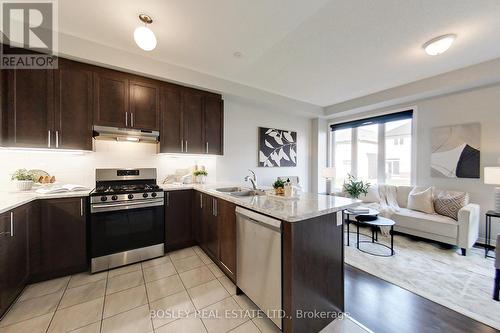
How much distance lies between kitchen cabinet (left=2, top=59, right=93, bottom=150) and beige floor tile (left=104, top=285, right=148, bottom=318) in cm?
183

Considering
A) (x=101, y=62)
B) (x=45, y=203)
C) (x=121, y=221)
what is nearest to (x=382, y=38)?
(x=101, y=62)

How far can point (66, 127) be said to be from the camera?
2389mm

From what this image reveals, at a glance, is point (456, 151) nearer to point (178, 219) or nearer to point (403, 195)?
point (403, 195)

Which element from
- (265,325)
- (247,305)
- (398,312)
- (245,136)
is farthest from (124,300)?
(245,136)

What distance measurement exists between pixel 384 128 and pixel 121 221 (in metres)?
5.54

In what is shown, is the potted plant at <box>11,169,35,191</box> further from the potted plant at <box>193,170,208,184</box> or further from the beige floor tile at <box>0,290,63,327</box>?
the potted plant at <box>193,170,208,184</box>

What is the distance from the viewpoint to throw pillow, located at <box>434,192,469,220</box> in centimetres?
312

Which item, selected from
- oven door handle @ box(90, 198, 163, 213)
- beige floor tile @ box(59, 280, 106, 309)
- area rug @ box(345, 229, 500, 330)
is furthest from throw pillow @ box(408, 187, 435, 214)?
beige floor tile @ box(59, 280, 106, 309)

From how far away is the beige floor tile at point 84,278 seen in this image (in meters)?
2.12

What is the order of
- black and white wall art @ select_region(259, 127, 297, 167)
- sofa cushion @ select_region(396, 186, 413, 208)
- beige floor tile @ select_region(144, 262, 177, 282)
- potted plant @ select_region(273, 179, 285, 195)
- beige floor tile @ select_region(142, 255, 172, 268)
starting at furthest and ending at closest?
black and white wall art @ select_region(259, 127, 297, 167) < sofa cushion @ select_region(396, 186, 413, 208) < beige floor tile @ select_region(142, 255, 172, 268) < beige floor tile @ select_region(144, 262, 177, 282) < potted plant @ select_region(273, 179, 285, 195)

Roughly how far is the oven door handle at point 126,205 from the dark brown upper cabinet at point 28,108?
963 millimetres

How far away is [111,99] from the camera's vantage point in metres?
2.62

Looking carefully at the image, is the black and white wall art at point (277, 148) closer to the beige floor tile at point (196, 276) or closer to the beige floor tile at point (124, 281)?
the beige floor tile at point (196, 276)

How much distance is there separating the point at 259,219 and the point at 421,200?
3697 millimetres
